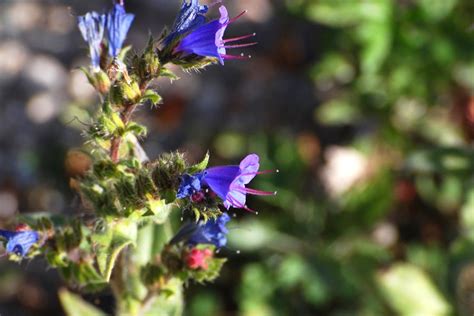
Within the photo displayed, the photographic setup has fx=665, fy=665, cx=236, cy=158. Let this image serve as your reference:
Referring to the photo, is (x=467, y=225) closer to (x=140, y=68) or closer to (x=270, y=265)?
(x=270, y=265)

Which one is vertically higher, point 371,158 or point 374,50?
point 374,50

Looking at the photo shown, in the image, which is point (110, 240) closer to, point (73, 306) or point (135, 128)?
point (135, 128)

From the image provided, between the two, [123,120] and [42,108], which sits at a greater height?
[123,120]

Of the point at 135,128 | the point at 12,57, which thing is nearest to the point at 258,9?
the point at 12,57

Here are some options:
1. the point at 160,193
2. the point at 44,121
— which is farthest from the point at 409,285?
the point at 44,121

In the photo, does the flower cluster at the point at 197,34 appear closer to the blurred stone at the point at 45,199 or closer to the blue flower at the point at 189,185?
the blue flower at the point at 189,185

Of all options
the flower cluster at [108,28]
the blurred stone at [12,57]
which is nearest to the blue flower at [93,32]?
the flower cluster at [108,28]
